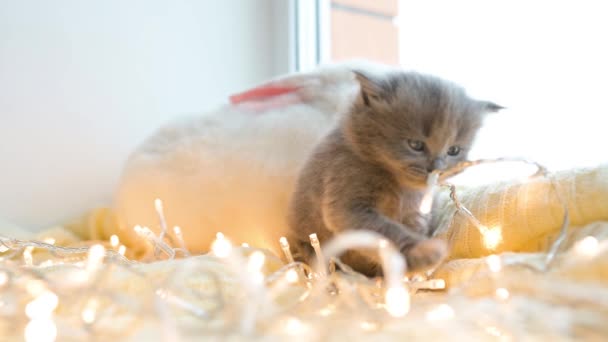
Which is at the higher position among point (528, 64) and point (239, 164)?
point (528, 64)

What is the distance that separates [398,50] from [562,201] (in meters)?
1.10

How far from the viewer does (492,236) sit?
99cm

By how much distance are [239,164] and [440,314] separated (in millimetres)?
882

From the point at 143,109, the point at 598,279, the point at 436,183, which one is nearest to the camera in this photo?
the point at 598,279

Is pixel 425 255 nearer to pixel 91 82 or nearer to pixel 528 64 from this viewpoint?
pixel 528 64

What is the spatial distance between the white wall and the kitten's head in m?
1.26

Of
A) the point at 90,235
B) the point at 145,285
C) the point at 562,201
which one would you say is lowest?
the point at 90,235

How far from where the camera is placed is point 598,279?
70cm

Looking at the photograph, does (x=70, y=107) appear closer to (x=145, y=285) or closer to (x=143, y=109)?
(x=143, y=109)

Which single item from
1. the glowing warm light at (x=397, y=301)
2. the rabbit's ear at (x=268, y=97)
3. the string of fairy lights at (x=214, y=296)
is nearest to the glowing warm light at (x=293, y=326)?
the string of fairy lights at (x=214, y=296)

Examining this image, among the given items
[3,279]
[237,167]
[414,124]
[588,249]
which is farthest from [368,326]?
[237,167]

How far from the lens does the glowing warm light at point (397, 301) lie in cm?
64

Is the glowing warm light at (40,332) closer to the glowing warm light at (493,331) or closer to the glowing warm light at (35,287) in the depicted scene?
the glowing warm light at (35,287)

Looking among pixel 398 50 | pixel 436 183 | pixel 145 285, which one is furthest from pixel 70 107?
pixel 436 183
